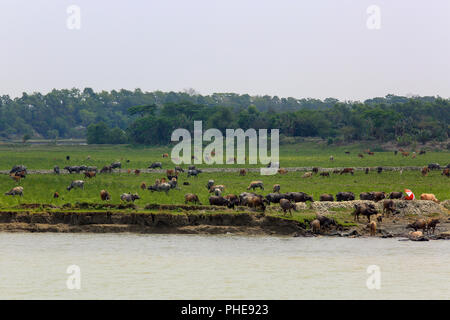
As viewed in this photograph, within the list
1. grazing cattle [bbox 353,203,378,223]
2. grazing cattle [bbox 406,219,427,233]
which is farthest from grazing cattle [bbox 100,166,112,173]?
grazing cattle [bbox 406,219,427,233]

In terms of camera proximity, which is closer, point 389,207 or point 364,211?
point 364,211

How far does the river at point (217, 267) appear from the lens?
19.1 m

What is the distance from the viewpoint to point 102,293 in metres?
19.0

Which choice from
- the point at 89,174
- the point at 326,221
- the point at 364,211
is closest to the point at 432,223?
the point at 364,211

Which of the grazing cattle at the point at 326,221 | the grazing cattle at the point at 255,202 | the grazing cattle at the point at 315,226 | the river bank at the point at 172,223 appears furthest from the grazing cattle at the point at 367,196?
the grazing cattle at the point at 315,226

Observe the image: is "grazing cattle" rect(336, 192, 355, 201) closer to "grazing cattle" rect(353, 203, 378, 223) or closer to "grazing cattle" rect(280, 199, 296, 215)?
"grazing cattle" rect(353, 203, 378, 223)

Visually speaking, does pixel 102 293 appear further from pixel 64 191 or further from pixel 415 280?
pixel 64 191

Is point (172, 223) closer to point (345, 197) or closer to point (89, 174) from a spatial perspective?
point (345, 197)

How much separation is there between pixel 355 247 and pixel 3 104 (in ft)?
614

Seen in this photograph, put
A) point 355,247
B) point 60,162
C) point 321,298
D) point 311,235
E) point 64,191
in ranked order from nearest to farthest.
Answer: point 321,298
point 355,247
point 311,235
point 64,191
point 60,162

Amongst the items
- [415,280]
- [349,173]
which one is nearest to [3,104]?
[349,173]

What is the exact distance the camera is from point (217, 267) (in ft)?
72.6

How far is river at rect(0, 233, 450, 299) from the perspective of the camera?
19094 mm

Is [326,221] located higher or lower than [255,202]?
lower
